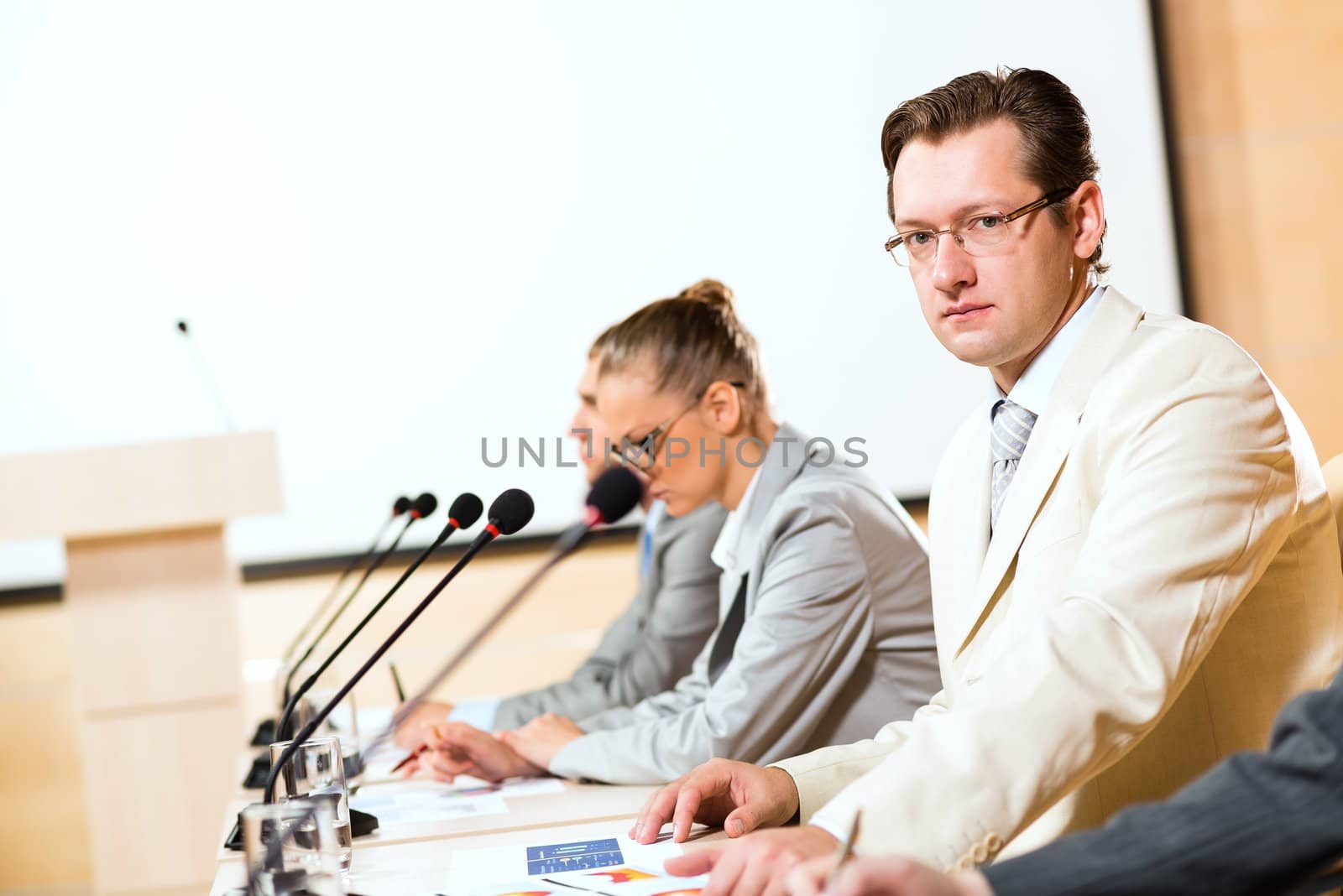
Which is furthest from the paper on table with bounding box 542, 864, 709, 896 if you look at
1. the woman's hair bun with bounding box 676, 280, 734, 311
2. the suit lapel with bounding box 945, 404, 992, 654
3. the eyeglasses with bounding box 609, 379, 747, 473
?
the woman's hair bun with bounding box 676, 280, 734, 311

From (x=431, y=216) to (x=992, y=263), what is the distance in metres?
2.84

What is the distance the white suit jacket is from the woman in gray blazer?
347 millimetres

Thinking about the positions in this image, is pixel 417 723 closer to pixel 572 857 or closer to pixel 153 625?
pixel 153 625

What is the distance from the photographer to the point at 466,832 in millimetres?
1643

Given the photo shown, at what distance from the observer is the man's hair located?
1572 millimetres

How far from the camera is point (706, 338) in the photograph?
7.98 ft

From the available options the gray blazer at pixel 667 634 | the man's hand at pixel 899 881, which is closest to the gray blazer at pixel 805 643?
the gray blazer at pixel 667 634

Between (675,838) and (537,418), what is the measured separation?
2.72 m

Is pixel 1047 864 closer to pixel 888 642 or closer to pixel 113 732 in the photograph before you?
pixel 888 642

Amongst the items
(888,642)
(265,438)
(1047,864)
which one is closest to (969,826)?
(1047,864)

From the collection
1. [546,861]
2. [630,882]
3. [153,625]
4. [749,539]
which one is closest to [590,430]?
[153,625]

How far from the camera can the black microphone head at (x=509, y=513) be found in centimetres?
150

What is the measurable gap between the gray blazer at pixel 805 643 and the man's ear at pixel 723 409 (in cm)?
21

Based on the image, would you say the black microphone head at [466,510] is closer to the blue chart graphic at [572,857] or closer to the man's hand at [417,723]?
the blue chart graphic at [572,857]
